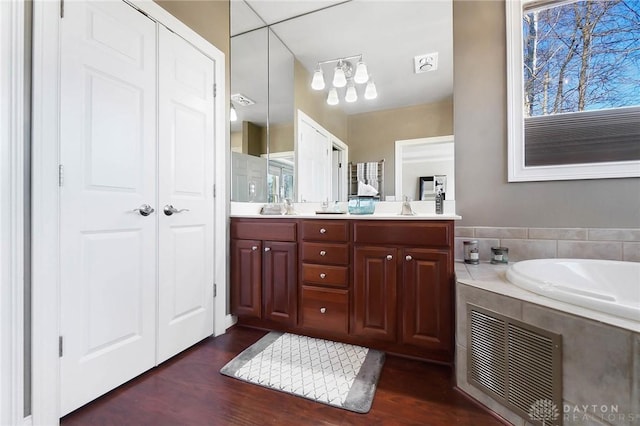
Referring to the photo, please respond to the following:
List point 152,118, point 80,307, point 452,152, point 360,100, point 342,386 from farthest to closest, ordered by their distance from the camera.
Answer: point 360,100 → point 452,152 → point 152,118 → point 342,386 → point 80,307

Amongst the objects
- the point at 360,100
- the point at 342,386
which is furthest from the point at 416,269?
the point at 360,100

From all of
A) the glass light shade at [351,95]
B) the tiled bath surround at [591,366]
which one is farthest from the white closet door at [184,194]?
the tiled bath surround at [591,366]

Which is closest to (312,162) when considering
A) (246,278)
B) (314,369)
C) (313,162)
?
(313,162)

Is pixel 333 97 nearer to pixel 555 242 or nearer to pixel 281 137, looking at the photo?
pixel 281 137

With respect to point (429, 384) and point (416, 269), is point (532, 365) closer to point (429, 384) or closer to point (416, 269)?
point (429, 384)

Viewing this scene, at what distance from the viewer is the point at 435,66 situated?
2.02 meters

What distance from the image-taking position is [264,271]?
204 centimetres

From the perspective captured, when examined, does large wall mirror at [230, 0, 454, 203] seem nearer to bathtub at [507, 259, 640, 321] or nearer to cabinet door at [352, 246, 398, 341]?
cabinet door at [352, 246, 398, 341]

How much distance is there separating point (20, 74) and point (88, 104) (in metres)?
0.24

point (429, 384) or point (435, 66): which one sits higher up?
point (435, 66)

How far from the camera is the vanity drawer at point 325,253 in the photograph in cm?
179

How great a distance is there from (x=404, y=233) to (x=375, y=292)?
0.42 m

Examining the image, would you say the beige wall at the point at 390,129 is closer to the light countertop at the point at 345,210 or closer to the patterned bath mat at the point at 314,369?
the light countertop at the point at 345,210

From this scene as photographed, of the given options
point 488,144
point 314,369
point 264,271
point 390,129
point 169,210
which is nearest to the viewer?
point 314,369
